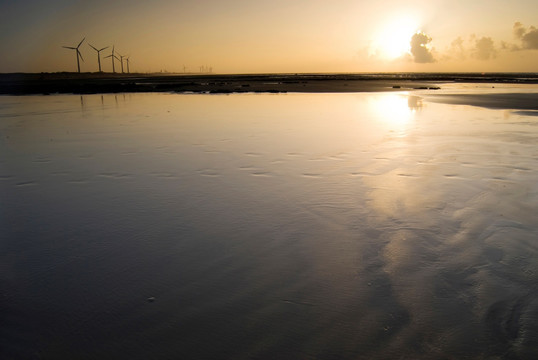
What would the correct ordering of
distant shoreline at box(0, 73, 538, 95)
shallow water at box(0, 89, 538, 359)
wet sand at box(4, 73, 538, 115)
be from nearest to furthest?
shallow water at box(0, 89, 538, 359)
wet sand at box(4, 73, 538, 115)
distant shoreline at box(0, 73, 538, 95)

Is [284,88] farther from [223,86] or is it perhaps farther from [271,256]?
[271,256]

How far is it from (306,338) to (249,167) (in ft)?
22.1

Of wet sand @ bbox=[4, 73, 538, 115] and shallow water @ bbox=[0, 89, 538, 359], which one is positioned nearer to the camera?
shallow water @ bbox=[0, 89, 538, 359]

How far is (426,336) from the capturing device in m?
3.39

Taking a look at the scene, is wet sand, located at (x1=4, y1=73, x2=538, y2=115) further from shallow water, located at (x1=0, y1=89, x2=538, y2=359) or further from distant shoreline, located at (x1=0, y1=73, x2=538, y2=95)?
shallow water, located at (x1=0, y1=89, x2=538, y2=359)

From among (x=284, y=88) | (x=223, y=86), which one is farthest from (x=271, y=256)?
(x=223, y=86)

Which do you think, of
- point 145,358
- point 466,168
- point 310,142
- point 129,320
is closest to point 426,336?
point 145,358

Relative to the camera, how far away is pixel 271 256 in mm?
5004

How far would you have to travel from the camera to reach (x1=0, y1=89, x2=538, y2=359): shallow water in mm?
3412

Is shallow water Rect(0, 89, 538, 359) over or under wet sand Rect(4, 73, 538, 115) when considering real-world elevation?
under

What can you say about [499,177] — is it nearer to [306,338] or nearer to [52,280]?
[306,338]

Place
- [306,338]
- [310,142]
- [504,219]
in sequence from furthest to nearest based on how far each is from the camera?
[310,142], [504,219], [306,338]

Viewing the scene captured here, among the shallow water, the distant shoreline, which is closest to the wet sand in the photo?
the distant shoreline

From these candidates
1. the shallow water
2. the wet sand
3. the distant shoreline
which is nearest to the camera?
the shallow water
